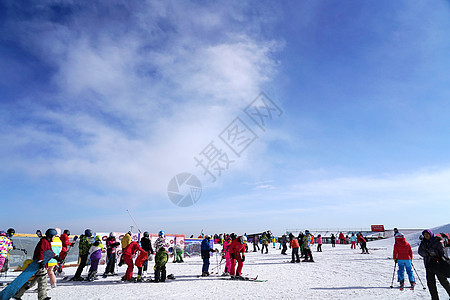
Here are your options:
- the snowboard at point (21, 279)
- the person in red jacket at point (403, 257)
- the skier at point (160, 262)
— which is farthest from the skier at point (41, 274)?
the person in red jacket at point (403, 257)

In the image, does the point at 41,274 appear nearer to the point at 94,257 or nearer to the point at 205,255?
the point at 94,257

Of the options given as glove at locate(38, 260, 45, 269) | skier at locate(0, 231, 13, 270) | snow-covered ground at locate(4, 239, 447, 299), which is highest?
skier at locate(0, 231, 13, 270)

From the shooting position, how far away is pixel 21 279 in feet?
19.7

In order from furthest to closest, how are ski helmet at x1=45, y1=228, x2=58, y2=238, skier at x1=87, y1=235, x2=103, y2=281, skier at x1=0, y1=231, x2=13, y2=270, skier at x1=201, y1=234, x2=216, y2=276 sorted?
skier at x1=201, y1=234, x2=216, y2=276 < skier at x1=87, y1=235, x2=103, y2=281 < skier at x1=0, y1=231, x2=13, y2=270 < ski helmet at x1=45, y1=228, x2=58, y2=238

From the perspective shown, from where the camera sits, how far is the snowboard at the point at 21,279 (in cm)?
580

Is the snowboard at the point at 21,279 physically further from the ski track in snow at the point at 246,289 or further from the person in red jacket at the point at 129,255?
the person in red jacket at the point at 129,255

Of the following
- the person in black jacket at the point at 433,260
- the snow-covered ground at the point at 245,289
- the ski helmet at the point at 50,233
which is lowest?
the snow-covered ground at the point at 245,289

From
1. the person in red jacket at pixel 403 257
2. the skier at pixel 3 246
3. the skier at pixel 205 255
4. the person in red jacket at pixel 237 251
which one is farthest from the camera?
the skier at pixel 205 255

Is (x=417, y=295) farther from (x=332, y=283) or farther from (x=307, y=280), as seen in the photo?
(x=307, y=280)

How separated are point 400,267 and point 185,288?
276 inches

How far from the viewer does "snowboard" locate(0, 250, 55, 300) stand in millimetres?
5797

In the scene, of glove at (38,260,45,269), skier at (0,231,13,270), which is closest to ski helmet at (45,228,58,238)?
glove at (38,260,45,269)

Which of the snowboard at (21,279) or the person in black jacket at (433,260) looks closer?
the snowboard at (21,279)

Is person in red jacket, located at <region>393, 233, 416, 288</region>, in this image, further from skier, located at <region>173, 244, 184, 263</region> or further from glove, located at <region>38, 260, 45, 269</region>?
skier, located at <region>173, 244, 184, 263</region>
